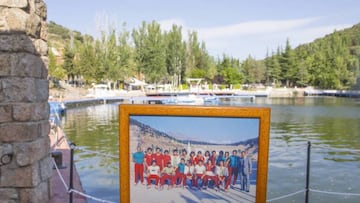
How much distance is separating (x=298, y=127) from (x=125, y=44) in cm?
4374

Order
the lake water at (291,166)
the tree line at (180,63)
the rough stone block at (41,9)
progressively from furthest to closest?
1. the tree line at (180,63)
2. the lake water at (291,166)
3. the rough stone block at (41,9)

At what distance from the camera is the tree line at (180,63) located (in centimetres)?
5791

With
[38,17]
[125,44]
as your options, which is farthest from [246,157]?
[125,44]

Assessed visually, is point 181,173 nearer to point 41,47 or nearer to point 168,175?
point 168,175

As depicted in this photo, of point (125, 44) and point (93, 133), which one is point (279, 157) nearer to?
point (93, 133)

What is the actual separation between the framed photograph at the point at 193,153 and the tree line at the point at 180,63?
52.3 metres

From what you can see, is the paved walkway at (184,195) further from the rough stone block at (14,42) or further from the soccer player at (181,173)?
the rough stone block at (14,42)

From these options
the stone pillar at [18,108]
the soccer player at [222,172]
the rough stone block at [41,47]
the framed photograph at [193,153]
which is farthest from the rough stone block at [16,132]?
the soccer player at [222,172]

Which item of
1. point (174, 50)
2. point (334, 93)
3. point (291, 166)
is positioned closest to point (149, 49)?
point (174, 50)

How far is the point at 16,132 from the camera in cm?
379

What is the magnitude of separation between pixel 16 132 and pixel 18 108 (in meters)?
0.25

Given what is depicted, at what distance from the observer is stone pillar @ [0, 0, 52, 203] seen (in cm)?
377

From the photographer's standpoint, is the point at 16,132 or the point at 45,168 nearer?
the point at 16,132

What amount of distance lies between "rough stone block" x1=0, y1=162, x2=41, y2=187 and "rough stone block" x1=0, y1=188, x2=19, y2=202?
0.06 meters
